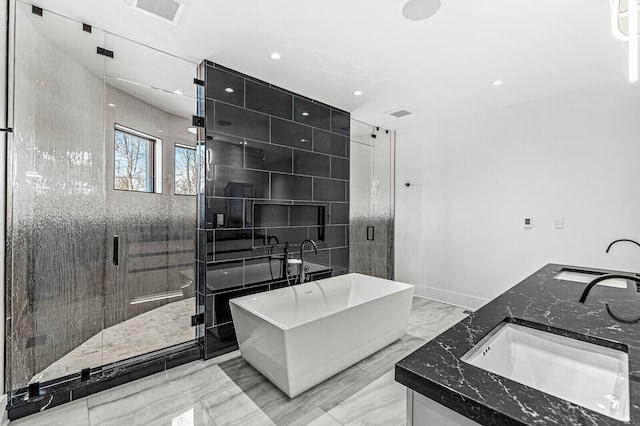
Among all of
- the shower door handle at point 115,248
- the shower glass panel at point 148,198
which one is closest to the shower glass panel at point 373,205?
the shower glass panel at point 148,198

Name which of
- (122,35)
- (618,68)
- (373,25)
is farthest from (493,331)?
(618,68)

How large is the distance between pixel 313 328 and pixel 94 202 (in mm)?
1857

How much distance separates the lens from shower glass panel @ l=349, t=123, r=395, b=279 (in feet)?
13.6

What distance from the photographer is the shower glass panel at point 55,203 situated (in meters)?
1.92

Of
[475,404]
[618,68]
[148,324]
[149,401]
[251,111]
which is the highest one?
[618,68]

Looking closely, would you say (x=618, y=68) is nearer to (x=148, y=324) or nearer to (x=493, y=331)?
(x=493, y=331)

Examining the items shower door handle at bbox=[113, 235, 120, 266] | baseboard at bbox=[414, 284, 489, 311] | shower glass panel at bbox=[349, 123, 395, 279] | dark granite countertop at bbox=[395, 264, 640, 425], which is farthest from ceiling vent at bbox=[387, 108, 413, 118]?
shower door handle at bbox=[113, 235, 120, 266]

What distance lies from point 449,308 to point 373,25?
3520mm

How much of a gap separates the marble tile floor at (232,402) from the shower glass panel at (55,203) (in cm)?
34

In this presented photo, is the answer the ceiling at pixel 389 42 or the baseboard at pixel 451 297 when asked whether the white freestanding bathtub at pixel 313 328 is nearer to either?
the baseboard at pixel 451 297

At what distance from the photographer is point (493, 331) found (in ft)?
3.46

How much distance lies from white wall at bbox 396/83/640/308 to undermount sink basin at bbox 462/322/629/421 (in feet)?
9.65

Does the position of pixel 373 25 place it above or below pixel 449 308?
above

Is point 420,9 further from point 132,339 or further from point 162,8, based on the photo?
point 132,339
